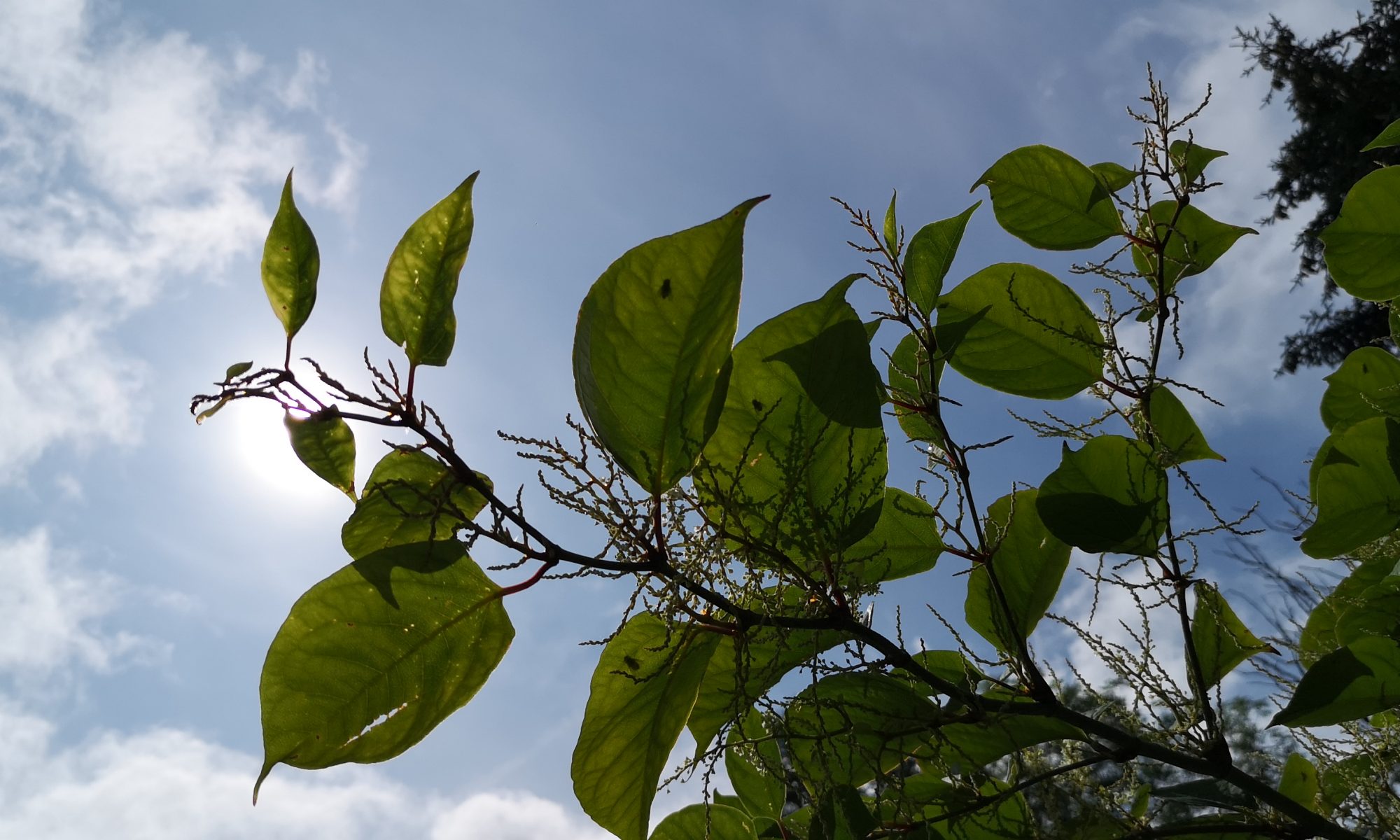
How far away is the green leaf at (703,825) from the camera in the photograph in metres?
0.94

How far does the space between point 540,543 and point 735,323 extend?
0.68ft

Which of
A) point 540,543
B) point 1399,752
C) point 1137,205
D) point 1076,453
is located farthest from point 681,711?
point 1399,752

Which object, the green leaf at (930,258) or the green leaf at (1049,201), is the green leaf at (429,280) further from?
the green leaf at (1049,201)

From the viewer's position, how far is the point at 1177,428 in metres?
0.93

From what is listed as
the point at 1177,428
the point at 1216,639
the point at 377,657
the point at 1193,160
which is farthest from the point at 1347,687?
the point at 377,657

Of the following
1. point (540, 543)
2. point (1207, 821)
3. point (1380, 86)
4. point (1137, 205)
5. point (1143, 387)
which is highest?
point (1380, 86)

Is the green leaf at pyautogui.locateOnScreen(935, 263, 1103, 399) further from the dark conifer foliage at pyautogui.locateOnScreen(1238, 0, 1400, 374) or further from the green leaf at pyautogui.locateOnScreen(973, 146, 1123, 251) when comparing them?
the dark conifer foliage at pyautogui.locateOnScreen(1238, 0, 1400, 374)

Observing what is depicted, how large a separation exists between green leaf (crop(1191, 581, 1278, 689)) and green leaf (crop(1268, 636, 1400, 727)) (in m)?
Answer: 0.06

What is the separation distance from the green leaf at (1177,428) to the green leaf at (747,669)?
1.56 feet

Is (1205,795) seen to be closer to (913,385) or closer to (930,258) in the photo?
(913,385)

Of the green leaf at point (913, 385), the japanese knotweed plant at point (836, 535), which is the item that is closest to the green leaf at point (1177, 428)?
the japanese knotweed plant at point (836, 535)

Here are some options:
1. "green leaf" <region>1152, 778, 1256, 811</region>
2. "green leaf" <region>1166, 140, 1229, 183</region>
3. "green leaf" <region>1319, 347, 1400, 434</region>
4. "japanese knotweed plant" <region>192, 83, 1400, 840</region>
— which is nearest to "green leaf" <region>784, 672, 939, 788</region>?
"japanese knotweed plant" <region>192, 83, 1400, 840</region>

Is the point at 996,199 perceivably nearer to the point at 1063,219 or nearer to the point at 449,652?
the point at 1063,219

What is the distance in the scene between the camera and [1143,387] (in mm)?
886
